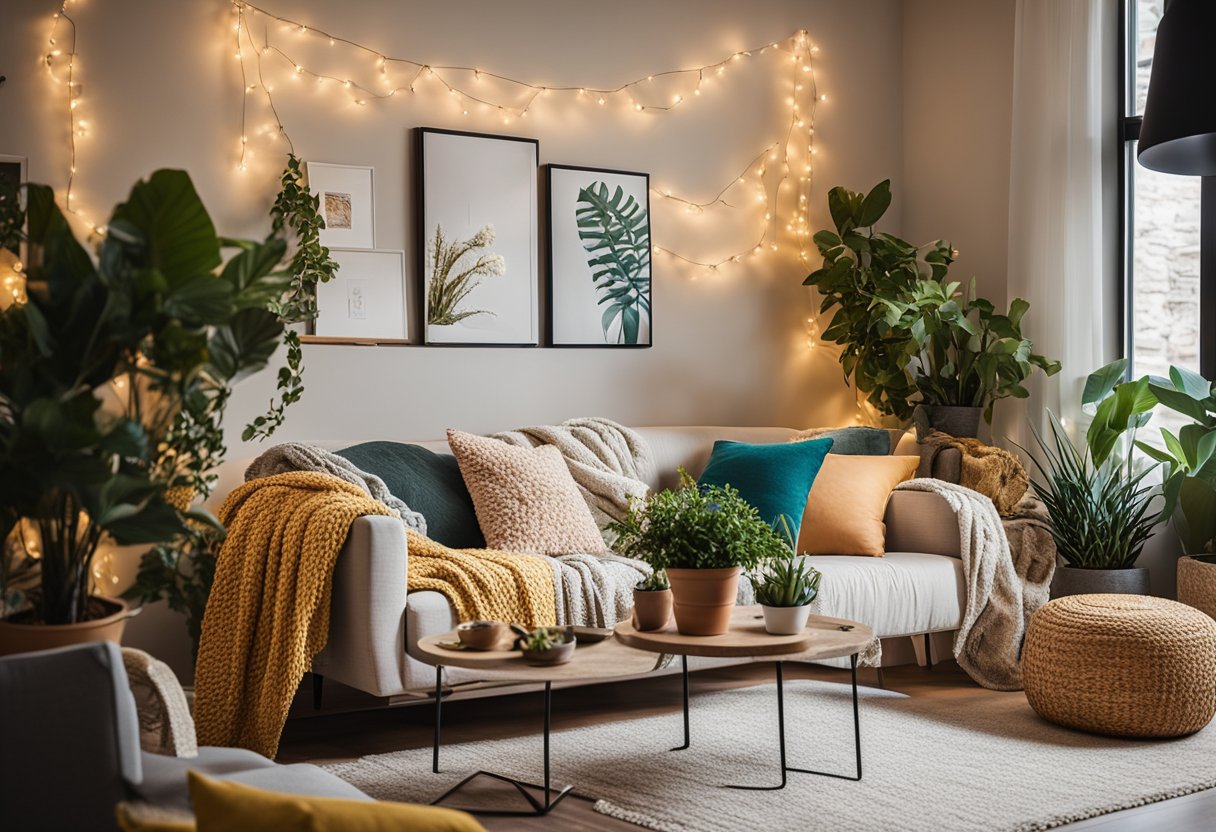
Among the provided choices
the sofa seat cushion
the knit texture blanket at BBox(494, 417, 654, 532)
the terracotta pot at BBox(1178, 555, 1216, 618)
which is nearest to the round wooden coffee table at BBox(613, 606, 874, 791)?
the sofa seat cushion

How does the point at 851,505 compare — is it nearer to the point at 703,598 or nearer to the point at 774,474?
the point at 774,474

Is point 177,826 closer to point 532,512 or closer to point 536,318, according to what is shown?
point 532,512

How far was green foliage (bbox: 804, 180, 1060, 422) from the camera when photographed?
185 inches

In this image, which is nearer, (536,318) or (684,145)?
(536,318)

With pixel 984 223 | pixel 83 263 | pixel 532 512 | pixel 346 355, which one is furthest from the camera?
pixel 984 223

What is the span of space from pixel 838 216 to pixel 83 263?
3.92m

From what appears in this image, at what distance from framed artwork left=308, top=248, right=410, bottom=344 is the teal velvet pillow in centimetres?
118

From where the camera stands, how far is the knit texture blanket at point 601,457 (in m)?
4.16

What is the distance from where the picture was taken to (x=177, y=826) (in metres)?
1.30

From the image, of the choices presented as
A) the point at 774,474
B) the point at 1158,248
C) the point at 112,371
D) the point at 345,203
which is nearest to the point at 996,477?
the point at 774,474

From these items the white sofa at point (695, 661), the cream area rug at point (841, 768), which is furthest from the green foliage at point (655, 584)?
the white sofa at point (695, 661)

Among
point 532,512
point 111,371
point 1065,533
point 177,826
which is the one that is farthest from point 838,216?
point 177,826

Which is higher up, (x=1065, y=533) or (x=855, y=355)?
(x=855, y=355)

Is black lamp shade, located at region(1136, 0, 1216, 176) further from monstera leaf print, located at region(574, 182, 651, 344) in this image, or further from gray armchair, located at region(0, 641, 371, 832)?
gray armchair, located at region(0, 641, 371, 832)
